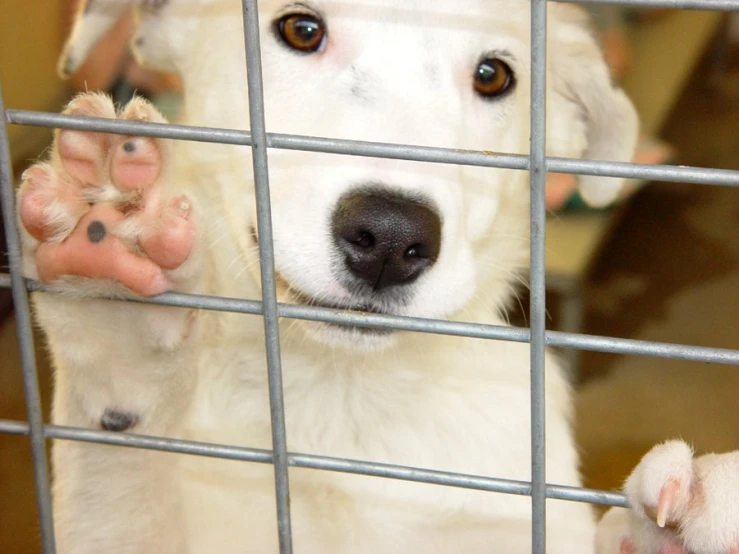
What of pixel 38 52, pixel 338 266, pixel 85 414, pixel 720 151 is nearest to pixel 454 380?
pixel 338 266

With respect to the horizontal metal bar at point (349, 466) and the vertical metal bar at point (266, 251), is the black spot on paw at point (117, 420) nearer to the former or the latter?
the horizontal metal bar at point (349, 466)

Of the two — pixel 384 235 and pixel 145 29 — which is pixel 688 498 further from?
pixel 145 29

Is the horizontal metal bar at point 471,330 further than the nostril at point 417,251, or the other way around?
the nostril at point 417,251

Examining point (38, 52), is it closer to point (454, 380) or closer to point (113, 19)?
point (113, 19)

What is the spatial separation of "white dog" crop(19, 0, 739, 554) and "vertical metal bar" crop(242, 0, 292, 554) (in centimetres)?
16

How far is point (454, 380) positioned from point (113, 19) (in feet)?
3.24

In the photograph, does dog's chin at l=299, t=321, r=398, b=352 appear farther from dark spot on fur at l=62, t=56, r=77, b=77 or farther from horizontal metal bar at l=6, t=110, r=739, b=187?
dark spot on fur at l=62, t=56, r=77, b=77

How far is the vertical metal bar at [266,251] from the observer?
1164 millimetres

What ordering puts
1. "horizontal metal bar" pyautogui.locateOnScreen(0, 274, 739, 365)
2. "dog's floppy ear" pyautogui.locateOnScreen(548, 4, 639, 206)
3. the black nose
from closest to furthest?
"horizontal metal bar" pyautogui.locateOnScreen(0, 274, 739, 365) < the black nose < "dog's floppy ear" pyautogui.locateOnScreen(548, 4, 639, 206)

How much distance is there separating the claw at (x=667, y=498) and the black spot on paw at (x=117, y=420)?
30.9 inches

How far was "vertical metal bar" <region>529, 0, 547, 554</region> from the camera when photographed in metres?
1.09

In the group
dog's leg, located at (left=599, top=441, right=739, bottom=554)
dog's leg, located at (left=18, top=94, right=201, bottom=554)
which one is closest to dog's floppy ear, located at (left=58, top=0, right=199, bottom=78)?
dog's leg, located at (left=18, top=94, right=201, bottom=554)

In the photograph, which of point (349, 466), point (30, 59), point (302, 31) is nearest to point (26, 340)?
point (349, 466)

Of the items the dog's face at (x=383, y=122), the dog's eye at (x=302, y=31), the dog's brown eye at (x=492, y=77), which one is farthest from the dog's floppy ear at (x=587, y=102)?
the dog's eye at (x=302, y=31)
